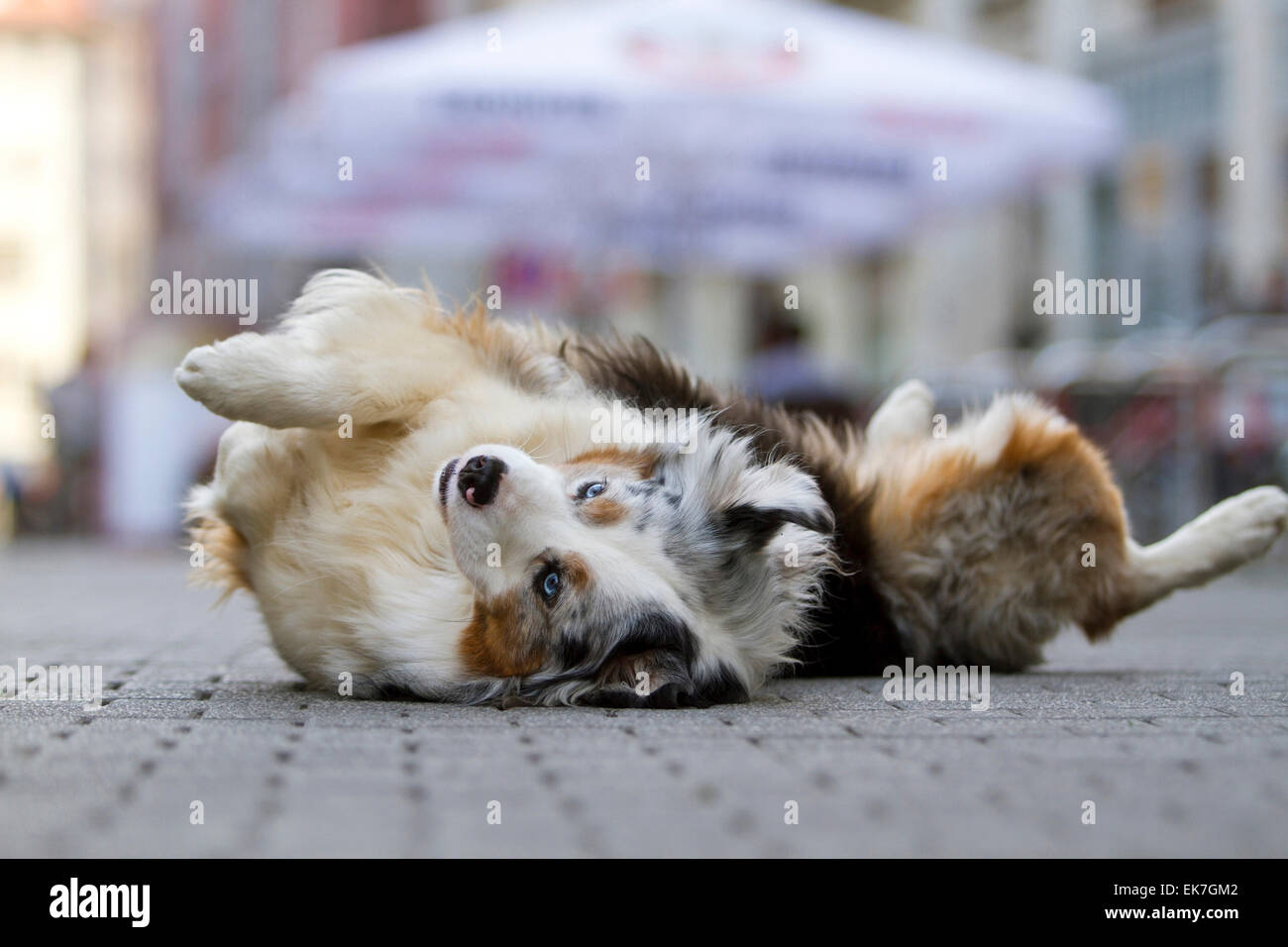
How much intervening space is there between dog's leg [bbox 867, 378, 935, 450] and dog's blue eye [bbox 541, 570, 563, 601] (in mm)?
1782

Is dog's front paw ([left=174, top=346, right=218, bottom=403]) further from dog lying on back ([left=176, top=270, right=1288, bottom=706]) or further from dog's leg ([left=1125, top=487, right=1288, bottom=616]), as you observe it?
dog's leg ([left=1125, top=487, right=1288, bottom=616])

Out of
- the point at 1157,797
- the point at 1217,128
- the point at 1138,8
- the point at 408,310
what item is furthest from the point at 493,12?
the point at 1157,797

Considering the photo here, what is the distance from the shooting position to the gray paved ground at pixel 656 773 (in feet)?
7.93

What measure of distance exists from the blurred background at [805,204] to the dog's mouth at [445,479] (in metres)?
1.01

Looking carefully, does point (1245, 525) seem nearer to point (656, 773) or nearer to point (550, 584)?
point (550, 584)

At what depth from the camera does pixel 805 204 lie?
13047mm

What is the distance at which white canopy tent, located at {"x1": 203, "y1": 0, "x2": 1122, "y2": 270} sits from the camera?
959cm

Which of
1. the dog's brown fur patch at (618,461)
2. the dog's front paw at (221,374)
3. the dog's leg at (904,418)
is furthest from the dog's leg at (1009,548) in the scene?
the dog's front paw at (221,374)

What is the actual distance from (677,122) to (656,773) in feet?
24.6

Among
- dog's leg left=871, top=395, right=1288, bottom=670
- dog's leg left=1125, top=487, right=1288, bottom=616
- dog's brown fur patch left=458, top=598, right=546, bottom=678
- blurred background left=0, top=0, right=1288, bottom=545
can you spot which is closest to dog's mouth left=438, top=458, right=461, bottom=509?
dog's brown fur patch left=458, top=598, right=546, bottom=678

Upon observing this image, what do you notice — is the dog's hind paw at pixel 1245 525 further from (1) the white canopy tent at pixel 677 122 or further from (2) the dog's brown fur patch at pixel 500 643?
(1) the white canopy tent at pixel 677 122

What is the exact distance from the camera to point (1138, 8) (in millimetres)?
17609

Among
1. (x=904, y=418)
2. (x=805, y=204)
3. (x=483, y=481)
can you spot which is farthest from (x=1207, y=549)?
(x=805, y=204)
